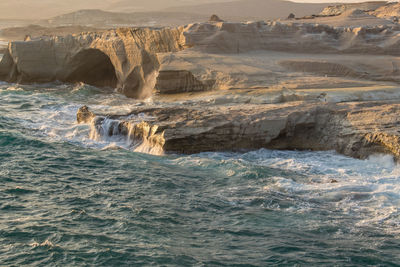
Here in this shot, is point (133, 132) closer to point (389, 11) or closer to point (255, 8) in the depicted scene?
point (389, 11)

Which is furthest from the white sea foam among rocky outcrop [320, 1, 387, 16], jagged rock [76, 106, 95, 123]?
rocky outcrop [320, 1, 387, 16]

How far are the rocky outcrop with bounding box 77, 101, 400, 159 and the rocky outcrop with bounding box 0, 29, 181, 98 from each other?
7113mm

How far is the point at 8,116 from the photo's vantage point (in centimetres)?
1533

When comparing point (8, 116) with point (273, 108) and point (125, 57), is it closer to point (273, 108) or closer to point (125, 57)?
point (125, 57)

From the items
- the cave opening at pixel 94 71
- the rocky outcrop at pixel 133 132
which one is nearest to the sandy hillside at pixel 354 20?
the cave opening at pixel 94 71

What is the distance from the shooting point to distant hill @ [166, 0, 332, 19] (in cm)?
9262

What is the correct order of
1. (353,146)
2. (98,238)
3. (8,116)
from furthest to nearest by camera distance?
(8,116) → (353,146) → (98,238)

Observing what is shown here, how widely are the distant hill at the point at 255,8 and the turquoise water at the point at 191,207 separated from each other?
83.9 metres

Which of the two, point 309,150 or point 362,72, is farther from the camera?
point 362,72

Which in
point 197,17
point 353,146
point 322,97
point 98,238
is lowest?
point 98,238

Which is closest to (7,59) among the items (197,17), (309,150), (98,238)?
(309,150)

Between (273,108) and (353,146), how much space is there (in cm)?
216

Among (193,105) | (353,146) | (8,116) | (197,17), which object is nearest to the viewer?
(353,146)

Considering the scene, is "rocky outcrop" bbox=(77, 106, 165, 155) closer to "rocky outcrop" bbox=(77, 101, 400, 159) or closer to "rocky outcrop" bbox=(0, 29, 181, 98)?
"rocky outcrop" bbox=(77, 101, 400, 159)
